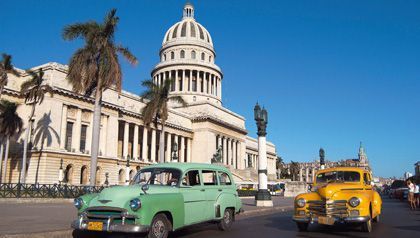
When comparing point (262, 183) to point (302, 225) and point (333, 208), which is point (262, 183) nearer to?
point (302, 225)

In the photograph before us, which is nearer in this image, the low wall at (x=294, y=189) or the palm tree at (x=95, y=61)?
the palm tree at (x=95, y=61)

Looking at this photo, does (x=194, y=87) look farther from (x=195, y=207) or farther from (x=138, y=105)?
(x=195, y=207)

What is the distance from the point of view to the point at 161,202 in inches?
351

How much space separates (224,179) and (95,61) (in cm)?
2187

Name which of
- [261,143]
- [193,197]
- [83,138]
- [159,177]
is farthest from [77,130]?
[193,197]

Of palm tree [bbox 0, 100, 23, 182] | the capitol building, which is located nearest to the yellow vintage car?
the capitol building

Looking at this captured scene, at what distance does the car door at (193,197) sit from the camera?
10.0 meters

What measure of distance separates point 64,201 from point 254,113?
15049 mm

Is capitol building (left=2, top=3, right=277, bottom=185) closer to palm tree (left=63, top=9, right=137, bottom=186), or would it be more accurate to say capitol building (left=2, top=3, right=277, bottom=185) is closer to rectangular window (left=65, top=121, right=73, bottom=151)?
rectangular window (left=65, top=121, right=73, bottom=151)

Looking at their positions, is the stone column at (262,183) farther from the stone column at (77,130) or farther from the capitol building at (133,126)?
the stone column at (77,130)

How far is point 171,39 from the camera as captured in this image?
95750 mm

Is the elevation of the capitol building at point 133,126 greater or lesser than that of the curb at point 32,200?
greater

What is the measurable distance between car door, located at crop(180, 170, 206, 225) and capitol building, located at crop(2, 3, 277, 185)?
32668 millimetres

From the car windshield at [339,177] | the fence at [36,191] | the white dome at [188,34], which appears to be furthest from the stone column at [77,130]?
the white dome at [188,34]
